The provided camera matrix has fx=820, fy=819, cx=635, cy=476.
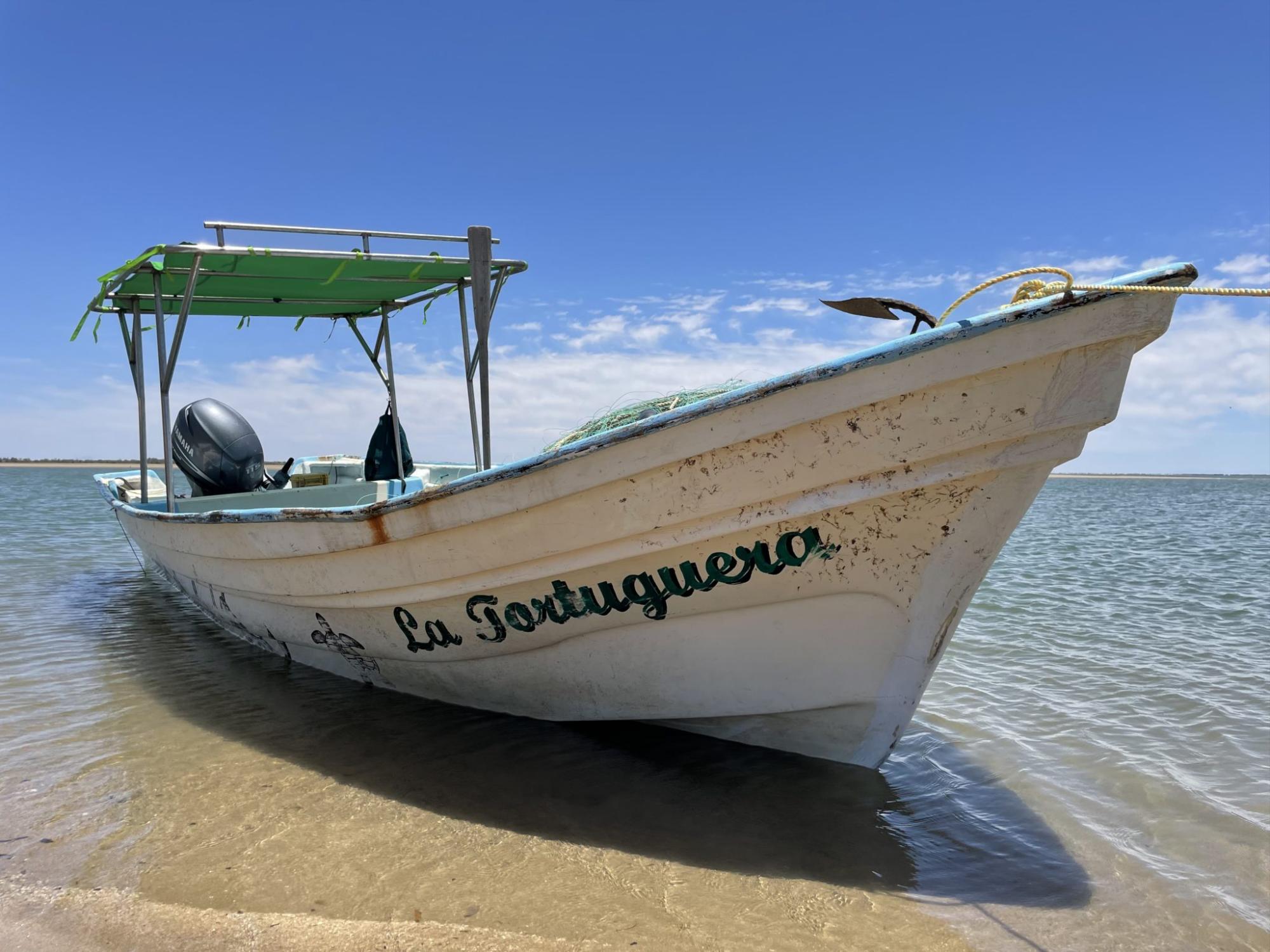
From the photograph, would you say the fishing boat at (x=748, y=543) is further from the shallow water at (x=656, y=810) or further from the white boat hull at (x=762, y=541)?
the shallow water at (x=656, y=810)


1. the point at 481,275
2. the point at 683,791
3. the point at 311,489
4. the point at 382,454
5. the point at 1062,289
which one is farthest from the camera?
the point at 382,454

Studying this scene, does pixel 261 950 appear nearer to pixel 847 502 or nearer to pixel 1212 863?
pixel 847 502

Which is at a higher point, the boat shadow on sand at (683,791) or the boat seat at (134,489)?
the boat seat at (134,489)

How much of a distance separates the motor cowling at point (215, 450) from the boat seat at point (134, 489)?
1.86m

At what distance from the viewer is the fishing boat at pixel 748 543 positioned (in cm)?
288

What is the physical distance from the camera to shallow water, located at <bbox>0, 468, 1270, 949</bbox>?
2.83 m

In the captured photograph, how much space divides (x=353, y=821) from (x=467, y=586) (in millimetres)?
1095

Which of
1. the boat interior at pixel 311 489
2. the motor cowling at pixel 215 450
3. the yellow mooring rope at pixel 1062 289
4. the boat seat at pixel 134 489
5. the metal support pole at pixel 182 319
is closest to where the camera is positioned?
the yellow mooring rope at pixel 1062 289

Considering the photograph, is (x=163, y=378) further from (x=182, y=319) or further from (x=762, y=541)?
(x=762, y=541)

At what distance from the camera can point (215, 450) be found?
761 cm

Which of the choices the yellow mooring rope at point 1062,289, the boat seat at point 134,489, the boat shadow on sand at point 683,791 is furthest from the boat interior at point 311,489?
the yellow mooring rope at point 1062,289

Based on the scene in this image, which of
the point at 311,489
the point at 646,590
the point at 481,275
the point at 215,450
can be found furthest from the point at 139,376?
the point at 646,590

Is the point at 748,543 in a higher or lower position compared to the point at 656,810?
higher

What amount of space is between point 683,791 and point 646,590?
37.6 inches
